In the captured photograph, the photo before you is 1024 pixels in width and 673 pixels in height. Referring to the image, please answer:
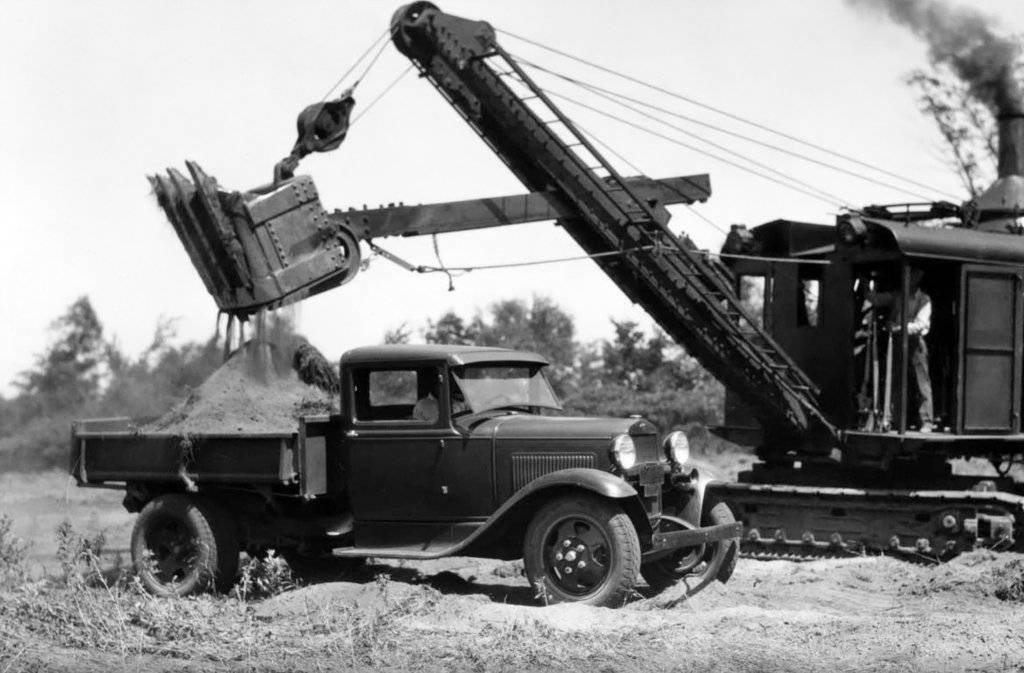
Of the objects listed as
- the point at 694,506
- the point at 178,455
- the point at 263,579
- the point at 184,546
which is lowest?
the point at 263,579

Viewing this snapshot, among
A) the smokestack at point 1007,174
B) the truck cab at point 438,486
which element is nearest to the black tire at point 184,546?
the truck cab at point 438,486

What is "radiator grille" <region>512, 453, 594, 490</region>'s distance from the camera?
924 cm

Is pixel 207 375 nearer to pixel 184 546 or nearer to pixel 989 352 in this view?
pixel 184 546

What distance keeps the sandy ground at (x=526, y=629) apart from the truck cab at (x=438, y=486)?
0.42 m

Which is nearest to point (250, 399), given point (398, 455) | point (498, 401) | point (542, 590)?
point (398, 455)

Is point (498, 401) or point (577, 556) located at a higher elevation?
point (498, 401)

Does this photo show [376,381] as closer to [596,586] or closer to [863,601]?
[596,586]

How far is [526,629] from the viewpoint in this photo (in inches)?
308

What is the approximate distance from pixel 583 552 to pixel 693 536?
84 cm

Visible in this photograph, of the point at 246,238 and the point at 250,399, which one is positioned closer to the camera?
the point at 250,399

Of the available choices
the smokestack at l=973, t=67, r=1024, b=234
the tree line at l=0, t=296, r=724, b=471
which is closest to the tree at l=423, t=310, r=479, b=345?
the tree line at l=0, t=296, r=724, b=471

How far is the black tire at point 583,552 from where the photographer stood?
28.6 ft

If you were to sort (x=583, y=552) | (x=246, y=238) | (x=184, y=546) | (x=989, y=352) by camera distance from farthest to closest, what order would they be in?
(x=989, y=352)
(x=246, y=238)
(x=184, y=546)
(x=583, y=552)

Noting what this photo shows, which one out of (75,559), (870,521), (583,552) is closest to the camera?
(583,552)
